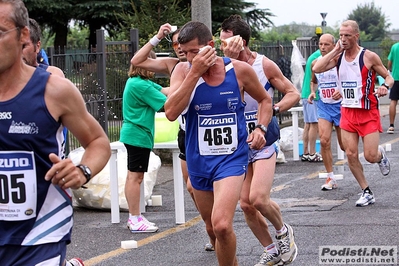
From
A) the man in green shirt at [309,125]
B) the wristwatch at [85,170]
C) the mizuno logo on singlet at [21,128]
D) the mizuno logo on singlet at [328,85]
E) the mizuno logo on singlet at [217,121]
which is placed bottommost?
the man in green shirt at [309,125]

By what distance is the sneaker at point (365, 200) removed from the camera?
9859mm

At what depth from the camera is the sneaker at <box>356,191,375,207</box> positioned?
9.86m

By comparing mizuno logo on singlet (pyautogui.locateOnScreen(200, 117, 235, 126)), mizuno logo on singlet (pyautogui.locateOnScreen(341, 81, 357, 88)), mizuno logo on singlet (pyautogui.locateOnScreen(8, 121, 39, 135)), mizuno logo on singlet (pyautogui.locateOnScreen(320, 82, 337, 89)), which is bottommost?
mizuno logo on singlet (pyautogui.locateOnScreen(200, 117, 235, 126))

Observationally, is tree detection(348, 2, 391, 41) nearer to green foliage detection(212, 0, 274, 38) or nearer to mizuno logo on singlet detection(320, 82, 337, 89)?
green foliage detection(212, 0, 274, 38)

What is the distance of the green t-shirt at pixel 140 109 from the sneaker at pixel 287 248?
2.32 meters

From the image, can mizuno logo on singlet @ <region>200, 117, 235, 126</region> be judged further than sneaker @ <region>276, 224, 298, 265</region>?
No

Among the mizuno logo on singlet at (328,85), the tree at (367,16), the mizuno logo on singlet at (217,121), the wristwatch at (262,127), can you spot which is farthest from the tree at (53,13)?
the tree at (367,16)

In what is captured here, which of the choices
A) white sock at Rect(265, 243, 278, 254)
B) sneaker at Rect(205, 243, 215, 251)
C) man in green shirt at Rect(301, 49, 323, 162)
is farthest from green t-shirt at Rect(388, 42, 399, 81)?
white sock at Rect(265, 243, 278, 254)

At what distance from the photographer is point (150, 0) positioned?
64.2ft

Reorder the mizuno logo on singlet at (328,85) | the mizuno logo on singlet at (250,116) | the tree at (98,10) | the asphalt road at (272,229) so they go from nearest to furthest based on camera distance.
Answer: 1. the mizuno logo on singlet at (250,116)
2. the asphalt road at (272,229)
3. the mizuno logo on singlet at (328,85)
4. the tree at (98,10)

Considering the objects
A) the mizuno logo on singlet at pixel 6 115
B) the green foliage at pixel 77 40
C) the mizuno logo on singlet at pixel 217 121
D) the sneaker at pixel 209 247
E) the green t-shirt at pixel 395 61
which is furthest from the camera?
the green foliage at pixel 77 40

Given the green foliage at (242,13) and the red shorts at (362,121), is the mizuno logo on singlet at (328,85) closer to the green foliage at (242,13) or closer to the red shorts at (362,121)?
the red shorts at (362,121)

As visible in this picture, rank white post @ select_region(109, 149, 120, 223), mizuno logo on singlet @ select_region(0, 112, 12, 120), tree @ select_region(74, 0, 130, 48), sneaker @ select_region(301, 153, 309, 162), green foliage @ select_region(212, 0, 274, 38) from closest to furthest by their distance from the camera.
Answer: mizuno logo on singlet @ select_region(0, 112, 12, 120) → white post @ select_region(109, 149, 120, 223) → sneaker @ select_region(301, 153, 309, 162) → green foliage @ select_region(212, 0, 274, 38) → tree @ select_region(74, 0, 130, 48)

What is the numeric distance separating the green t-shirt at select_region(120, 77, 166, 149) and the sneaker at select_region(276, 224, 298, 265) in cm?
232
